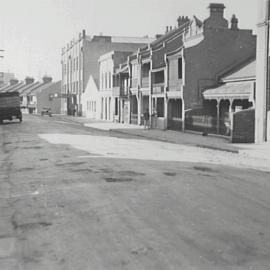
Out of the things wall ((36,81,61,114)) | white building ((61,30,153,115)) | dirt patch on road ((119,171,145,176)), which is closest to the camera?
dirt patch on road ((119,171,145,176))

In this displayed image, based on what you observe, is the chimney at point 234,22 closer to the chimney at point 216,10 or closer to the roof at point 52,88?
the chimney at point 216,10

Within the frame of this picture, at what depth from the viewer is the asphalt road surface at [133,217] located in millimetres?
6801

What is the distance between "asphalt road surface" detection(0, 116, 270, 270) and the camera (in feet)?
22.3

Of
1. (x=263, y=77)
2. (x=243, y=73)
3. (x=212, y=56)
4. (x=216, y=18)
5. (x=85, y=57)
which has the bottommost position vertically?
(x=263, y=77)

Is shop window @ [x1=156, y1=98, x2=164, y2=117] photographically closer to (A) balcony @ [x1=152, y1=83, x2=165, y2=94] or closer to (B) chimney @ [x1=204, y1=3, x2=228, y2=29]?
(A) balcony @ [x1=152, y1=83, x2=165, y2=94]

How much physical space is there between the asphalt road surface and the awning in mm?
14919

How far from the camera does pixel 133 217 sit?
9.09 meters

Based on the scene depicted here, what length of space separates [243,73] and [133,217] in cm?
2810

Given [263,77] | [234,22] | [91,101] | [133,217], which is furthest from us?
[91,101]

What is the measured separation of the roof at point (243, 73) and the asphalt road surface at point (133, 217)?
18789 millimetres

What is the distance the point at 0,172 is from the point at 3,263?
921cm

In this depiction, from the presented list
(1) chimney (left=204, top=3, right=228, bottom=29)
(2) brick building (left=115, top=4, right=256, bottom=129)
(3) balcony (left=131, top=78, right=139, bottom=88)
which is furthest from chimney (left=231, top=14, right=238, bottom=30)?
(3) balcony (left=131, top=78, right=139, bottom=88)

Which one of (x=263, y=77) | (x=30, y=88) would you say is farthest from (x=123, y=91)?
(x=30, y=88)

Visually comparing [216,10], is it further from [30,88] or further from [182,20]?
[30,88]
